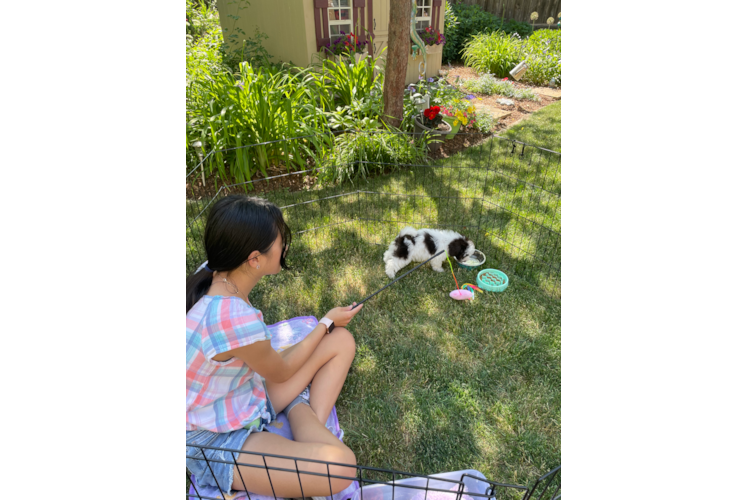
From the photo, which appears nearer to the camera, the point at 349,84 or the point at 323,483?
the point at 323,483

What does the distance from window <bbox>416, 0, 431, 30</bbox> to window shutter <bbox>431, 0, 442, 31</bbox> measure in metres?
0.07

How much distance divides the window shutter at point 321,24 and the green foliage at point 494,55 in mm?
3402

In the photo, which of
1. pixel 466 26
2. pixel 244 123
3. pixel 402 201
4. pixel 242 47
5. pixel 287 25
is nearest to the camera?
pixel 402 201

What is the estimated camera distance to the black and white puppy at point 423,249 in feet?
9.17

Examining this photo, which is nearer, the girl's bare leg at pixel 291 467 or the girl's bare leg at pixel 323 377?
the girl's bare leg at pixel 291 467

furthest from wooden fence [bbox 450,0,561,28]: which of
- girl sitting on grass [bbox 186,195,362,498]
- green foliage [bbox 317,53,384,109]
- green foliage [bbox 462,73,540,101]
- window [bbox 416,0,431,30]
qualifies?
girl sitting on grass [bbox 186,195,362,498]

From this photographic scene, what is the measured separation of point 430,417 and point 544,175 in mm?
2800

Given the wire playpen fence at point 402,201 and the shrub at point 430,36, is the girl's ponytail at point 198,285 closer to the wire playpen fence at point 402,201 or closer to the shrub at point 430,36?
the wire playpen fence at point 402,201

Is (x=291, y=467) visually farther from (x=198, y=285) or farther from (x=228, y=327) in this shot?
(x=198, y=285)

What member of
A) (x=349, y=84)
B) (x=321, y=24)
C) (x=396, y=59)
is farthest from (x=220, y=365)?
(x=321, y=24)

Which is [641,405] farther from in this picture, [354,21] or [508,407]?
[354,21]

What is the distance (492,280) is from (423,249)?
0.49m

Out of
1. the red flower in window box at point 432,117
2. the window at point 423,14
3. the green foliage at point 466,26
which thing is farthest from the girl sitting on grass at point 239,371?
the green foliage at point 466,26

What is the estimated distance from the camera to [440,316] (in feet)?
8.21
